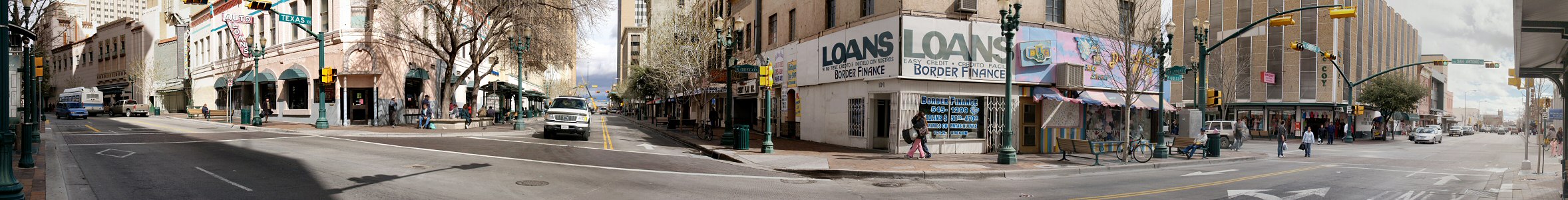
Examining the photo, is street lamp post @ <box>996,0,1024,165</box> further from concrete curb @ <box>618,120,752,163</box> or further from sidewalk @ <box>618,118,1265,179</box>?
concrete curb @ <box>618,120,752,163</box>

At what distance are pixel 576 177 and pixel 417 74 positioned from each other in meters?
26.1

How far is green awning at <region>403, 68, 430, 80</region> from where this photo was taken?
34.6 metres

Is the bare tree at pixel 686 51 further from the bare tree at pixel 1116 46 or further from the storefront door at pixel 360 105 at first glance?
the bare tree at pixel 1116 46

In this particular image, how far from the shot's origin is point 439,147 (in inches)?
730

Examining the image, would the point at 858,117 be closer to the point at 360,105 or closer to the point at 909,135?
the point at 909,135

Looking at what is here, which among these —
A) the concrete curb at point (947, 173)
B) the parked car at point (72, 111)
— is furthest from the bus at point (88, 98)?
the concrete curb at point (947, 173)

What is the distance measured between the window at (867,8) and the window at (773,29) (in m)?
6.73

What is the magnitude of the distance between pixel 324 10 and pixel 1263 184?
3388cm

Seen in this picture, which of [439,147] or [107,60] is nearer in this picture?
[439,147]

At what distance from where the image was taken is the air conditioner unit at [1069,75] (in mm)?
20812

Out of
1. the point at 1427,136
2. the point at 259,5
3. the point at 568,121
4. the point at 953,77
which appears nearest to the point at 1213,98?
the point at 953,77

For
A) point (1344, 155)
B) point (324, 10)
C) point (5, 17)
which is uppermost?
Answer: point (324, 10)

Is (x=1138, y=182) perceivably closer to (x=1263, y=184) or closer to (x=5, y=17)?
(x=1263, y=184)

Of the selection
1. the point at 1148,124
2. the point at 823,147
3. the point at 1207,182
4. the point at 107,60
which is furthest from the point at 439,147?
the point at 107,60
